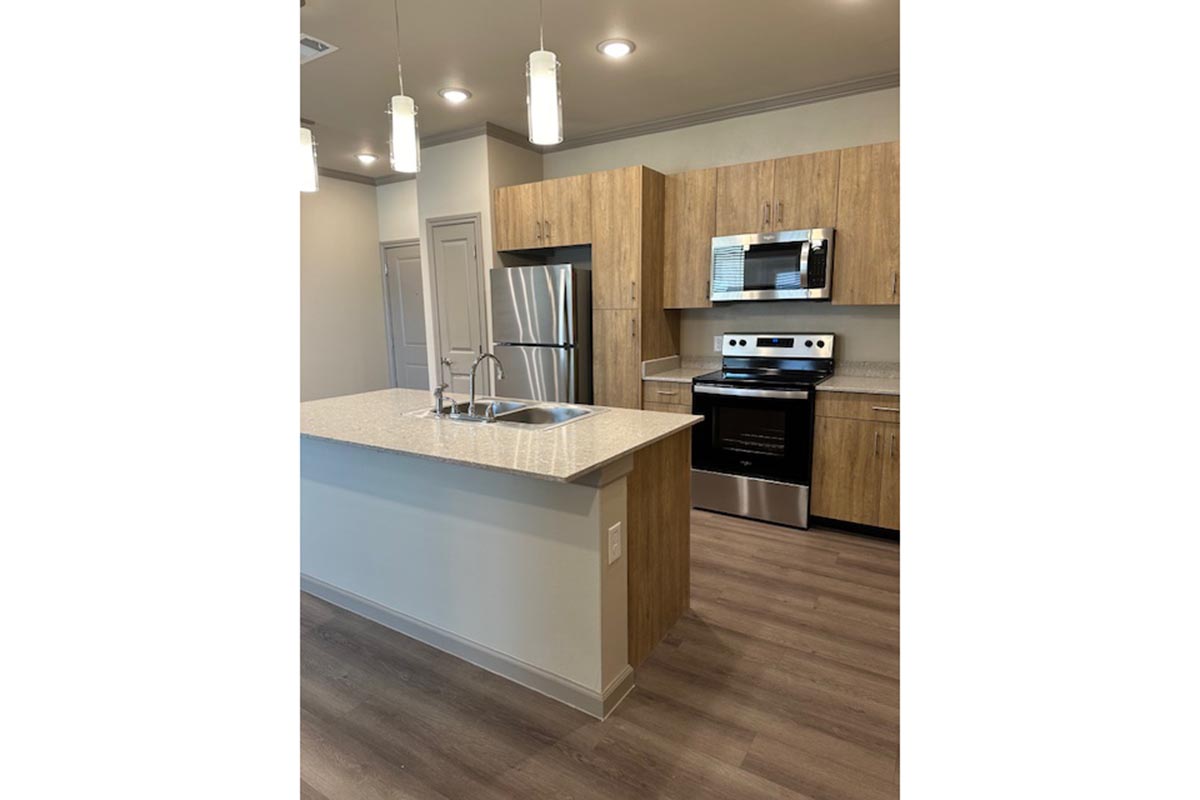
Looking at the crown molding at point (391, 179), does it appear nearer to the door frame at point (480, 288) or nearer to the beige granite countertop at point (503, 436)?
the door frame at point (480, 288)

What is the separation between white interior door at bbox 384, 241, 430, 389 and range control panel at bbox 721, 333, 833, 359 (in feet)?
11.4

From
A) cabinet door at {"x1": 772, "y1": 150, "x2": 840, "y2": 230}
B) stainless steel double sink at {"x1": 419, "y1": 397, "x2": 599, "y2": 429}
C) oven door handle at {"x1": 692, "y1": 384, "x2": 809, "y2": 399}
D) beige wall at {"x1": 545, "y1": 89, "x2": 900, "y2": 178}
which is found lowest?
stainless steel double sink at {"x1": 419, "y1": 397, "x2": 599, "y2": 429}

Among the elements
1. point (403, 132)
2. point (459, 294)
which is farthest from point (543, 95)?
point (459, 294)

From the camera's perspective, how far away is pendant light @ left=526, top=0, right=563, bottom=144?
5.60 ft

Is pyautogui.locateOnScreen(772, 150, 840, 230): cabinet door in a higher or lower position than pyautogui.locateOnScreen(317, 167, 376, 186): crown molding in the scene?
lower

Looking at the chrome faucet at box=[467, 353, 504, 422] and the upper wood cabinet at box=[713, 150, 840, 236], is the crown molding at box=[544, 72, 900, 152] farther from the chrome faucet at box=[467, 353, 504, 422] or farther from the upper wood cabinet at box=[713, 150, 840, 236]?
the chrome faucet at box=[467, 353, 504, 422]

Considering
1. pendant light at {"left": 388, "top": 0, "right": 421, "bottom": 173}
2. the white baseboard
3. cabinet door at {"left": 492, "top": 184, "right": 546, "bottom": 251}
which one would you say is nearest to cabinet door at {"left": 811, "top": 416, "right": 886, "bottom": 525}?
the white baseboard

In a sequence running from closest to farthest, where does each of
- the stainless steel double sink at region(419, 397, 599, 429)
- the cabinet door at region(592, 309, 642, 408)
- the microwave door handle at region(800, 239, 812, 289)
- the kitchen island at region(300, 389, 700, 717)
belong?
the kitchen island at region(300, 389, 700, 717) < the stainless steel double sink at region(419, 397, 599, 429) < the microwave door handle at region(800, 239, 812, 289) < the cabinet door at region(592, 309, 642, 408)

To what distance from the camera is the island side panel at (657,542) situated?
2.16m

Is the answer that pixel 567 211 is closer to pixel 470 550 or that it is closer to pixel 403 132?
pixel 403 132

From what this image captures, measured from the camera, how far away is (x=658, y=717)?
1923 mm
